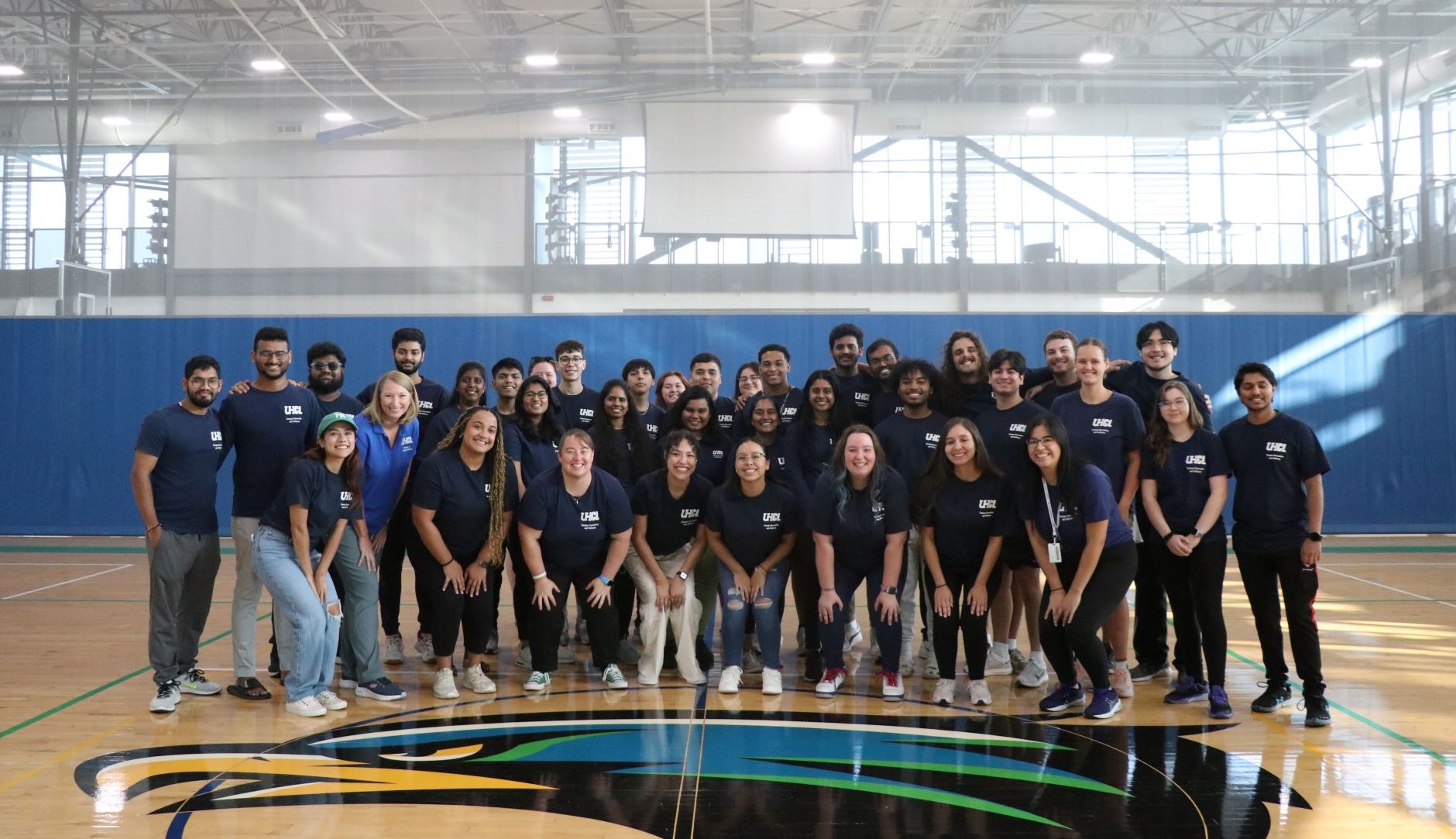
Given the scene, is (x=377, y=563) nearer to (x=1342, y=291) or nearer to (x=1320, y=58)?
(x=1342, y=291)

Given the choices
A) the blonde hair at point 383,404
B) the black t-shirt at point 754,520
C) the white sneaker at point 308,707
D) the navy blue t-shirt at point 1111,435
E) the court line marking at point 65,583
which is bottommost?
the white sneaker at point 308,707

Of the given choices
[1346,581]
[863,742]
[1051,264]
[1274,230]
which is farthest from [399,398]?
[1274,230]

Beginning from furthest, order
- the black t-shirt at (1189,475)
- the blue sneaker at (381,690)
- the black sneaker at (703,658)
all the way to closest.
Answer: the black sneaker at (703,658)
the blue sneaker at (381,690)
the black t-shirt at (1189,475)

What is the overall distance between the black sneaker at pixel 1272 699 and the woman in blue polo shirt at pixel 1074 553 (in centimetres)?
57

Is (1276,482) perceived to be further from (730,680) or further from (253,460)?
(253,460)

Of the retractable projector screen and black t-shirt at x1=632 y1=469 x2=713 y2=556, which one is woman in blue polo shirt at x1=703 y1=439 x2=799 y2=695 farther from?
the retractable projector screen

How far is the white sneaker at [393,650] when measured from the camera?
5449 mm

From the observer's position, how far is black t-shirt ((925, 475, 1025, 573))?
15.2ft

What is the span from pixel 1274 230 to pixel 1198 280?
988 millimetres

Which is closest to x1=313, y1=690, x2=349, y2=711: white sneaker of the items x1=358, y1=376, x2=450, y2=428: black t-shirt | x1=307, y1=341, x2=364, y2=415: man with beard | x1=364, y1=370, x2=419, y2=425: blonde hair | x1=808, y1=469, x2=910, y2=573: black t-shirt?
x1=364, y1=370, x2=419, y2=425: blonde hair

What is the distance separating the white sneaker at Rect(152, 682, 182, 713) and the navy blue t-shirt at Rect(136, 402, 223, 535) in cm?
65

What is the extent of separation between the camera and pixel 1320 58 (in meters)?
11.5

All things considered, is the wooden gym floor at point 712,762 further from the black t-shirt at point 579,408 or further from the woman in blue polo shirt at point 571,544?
the black t-shirt at point 579,408

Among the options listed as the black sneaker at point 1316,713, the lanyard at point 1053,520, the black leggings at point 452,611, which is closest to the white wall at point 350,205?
the black leggings at point 452,611
